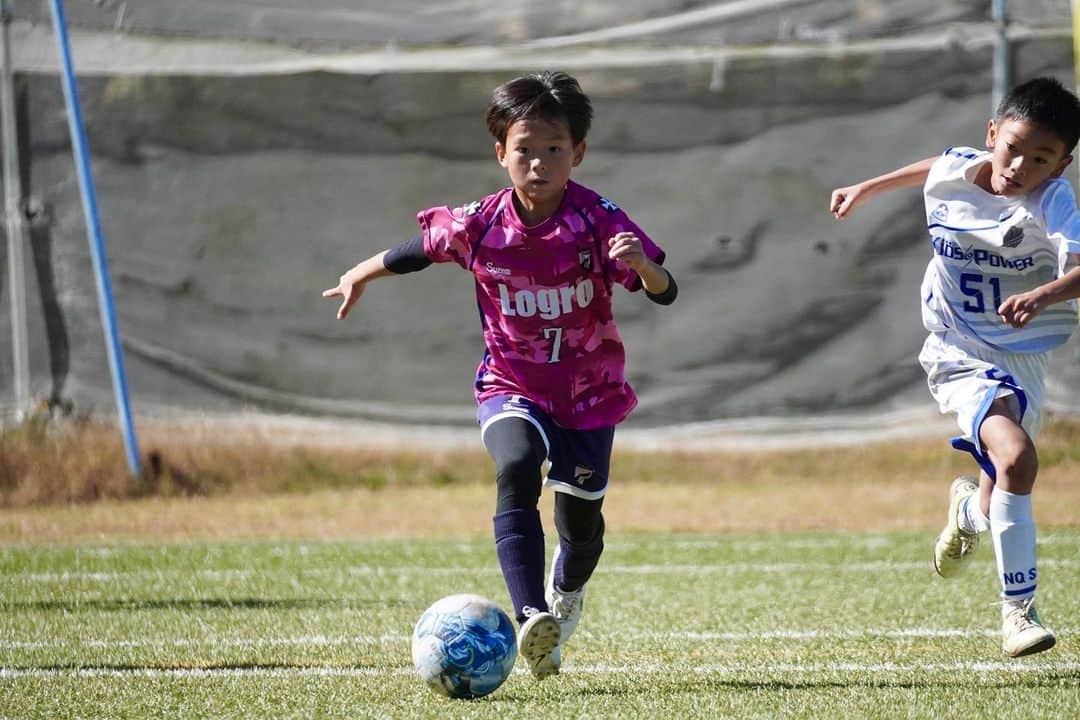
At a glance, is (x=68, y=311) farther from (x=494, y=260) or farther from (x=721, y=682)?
(x=721, y=682)

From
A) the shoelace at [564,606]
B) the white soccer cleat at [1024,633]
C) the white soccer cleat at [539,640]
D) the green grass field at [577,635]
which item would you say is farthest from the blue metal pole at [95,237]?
the white soccer cleat at [1024,633]

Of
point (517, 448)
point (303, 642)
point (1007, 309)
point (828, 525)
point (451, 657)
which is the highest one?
point (1007, 309)

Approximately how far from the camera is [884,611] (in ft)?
19.9

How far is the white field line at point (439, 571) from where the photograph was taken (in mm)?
7375

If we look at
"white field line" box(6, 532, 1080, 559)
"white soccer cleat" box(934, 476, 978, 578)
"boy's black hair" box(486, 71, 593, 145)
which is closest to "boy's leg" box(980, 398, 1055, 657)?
"white soccer cleat" box(934, 476, 978, 578)

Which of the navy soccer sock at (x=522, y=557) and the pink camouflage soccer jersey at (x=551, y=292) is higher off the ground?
the pink camouflage soccer jersey at (x=551, y=292)

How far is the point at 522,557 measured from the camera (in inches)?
179

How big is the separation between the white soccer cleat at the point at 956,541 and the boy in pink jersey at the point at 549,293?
4.76 ft

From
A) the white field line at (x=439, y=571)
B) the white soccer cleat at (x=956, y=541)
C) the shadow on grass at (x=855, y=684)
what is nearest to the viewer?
the shadow on grass at (x=855, y=684)

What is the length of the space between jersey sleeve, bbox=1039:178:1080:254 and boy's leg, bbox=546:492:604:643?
65.8 inches

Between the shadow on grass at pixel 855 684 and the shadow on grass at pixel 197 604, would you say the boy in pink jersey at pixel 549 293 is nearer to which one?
the shadow on grass at pixel 855 684

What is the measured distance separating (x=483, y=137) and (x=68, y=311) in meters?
3.52

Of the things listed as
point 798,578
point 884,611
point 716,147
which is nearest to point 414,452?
A: point 716,147

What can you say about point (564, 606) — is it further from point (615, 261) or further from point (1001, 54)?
point (1001, 54)
